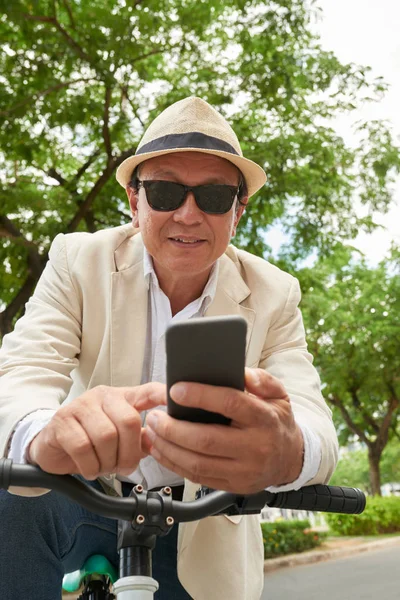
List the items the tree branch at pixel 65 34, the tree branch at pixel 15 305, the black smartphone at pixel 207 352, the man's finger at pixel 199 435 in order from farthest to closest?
the tree branch at pixel 15 305
the tree branch at pixel 65 34
the man's finger at pixel 199 435
the black smartphone at pixel 207 352

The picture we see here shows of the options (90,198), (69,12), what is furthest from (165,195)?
(90,198)

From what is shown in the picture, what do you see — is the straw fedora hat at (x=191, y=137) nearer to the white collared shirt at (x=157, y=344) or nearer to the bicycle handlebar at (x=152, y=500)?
the white collared shirt at (x=157, y=344)

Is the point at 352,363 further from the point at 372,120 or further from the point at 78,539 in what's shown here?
the point at 78,539

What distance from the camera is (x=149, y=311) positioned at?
176 centimetres

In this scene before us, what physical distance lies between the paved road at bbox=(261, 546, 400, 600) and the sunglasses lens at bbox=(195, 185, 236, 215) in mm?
3653

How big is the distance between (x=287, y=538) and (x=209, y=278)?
9.33 metres

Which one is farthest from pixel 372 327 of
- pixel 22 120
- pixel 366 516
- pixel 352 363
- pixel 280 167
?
pixel 22 120

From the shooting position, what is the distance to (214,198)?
157 cm

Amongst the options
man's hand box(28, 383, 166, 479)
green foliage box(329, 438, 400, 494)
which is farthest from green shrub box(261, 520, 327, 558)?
green foliage box(329, 438, 400, 494)

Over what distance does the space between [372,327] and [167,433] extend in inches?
580

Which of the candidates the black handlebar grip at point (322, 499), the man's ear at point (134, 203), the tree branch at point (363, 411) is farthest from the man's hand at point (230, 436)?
the tree branch at point (363, 411)

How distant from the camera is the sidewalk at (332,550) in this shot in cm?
954

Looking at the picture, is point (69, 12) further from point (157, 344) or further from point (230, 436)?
point (230, 436)

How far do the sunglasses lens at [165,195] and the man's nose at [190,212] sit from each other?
0.01 m
